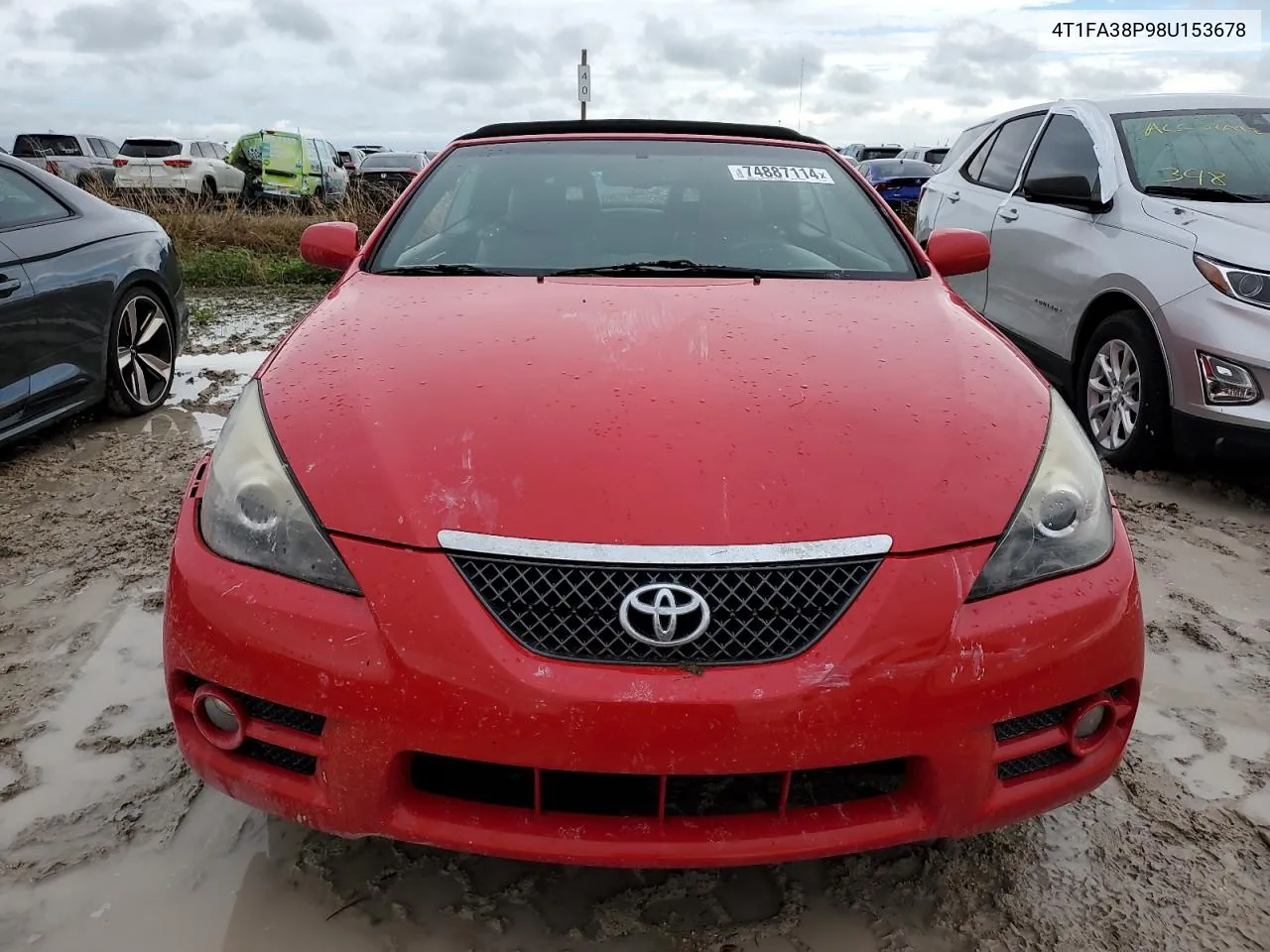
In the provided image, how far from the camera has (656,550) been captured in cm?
143

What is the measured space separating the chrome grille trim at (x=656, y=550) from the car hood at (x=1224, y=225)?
2854 mm

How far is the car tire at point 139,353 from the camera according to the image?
4.41m

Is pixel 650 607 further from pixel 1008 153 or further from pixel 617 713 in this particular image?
pixel 1008 153

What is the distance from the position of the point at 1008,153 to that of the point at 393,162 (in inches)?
601

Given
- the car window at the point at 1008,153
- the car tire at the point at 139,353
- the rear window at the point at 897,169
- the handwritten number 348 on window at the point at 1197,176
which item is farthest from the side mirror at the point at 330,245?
the rear window at the point at 897,169

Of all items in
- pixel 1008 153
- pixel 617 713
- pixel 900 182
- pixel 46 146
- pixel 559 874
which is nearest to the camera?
pixel 617 713

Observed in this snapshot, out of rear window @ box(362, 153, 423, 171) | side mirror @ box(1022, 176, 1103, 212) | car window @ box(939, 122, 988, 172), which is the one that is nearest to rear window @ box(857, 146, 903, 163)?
rear window @ box(362, 153, 423, 171)

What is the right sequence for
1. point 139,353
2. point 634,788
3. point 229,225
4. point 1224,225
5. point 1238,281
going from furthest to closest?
point 229,225
point 139,353
point 1224,225
point 1238,281
point 634,788

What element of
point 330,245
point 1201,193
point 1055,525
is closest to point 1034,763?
point 1055,525

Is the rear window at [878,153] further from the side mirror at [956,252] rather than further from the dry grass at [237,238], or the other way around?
the side mirror at [956,252]

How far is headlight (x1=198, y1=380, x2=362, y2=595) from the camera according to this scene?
1.50 meters

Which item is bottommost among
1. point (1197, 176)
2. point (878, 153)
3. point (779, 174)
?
point (878, 153)

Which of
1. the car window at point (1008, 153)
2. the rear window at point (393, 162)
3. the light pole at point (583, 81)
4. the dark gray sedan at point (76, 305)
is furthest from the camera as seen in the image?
the rear window at point (393, 162)

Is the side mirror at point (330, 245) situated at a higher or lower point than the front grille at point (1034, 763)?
higher
